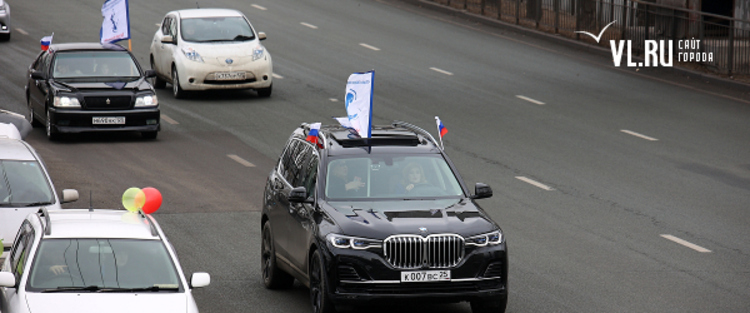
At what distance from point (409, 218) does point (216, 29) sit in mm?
17615

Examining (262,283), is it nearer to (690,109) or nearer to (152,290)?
(152,290)

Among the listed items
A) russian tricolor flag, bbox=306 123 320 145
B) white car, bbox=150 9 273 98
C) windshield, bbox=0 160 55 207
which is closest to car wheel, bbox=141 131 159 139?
white car, bbox=150 9 273 98

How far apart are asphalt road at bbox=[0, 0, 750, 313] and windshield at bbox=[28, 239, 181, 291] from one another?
1.95 metres

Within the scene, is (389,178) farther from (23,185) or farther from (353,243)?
(23,185)

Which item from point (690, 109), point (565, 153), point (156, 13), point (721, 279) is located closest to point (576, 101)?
point (690, 109)

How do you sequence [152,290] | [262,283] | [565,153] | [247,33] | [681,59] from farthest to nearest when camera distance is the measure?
[681,59] → [247,33] → [565,153] → [262,283] → [152,290]

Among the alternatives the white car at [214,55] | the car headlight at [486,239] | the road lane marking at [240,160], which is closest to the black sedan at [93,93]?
the road lane marking at [240,160]

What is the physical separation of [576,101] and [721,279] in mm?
13645

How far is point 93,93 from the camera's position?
21609 millimetres

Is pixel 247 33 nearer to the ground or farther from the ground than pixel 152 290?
nearer to the ground

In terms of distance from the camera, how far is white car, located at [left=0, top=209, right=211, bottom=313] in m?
8.74

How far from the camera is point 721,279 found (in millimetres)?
12773

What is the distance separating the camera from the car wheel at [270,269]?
12.1 meters

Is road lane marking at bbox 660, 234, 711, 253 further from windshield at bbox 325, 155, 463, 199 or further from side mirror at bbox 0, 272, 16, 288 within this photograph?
side mirror at bbox 0, 272, 16, 288
